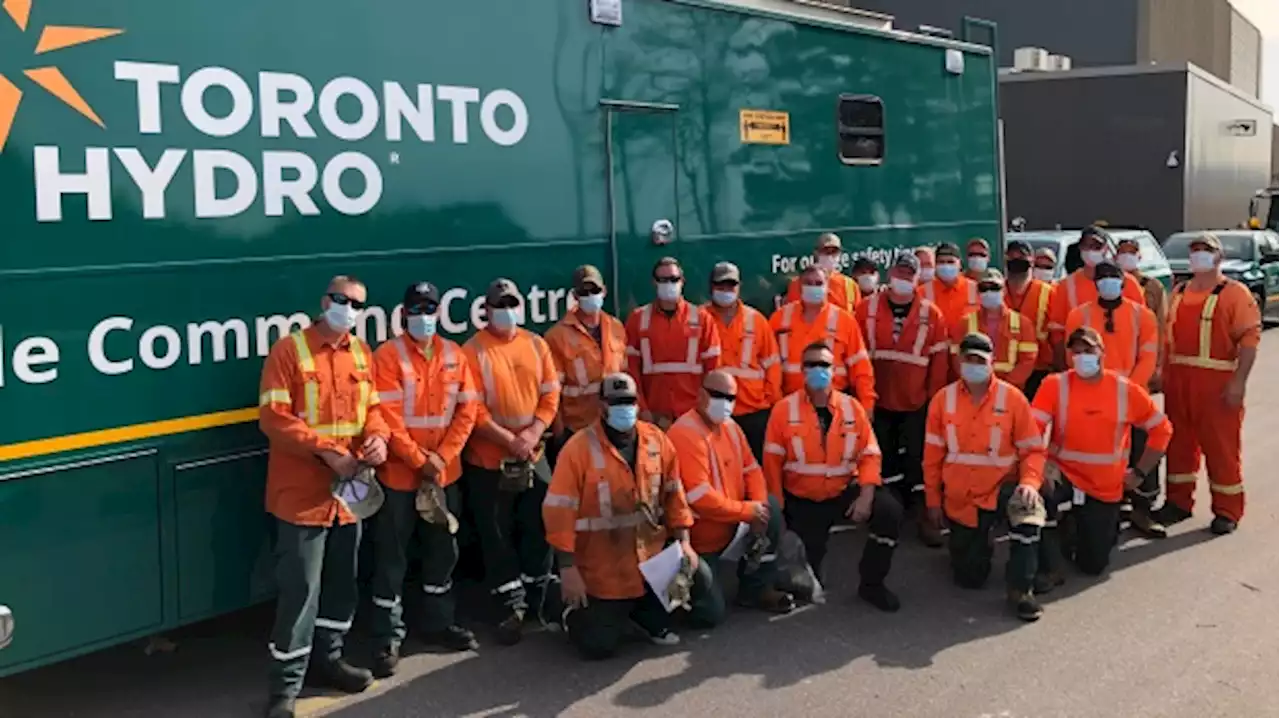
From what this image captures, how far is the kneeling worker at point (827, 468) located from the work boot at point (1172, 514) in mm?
2430

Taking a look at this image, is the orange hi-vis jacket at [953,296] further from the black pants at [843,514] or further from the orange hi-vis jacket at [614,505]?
the orange hi-vis jacket at [614,505]

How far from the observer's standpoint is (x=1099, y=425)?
6.78m

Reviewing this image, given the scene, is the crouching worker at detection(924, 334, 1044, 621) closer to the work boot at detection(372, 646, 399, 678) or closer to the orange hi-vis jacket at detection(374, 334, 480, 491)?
the orange hi-vis jacket at detection(374, 334, 480, 491)

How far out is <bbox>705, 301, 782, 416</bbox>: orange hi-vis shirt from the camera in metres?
6.92

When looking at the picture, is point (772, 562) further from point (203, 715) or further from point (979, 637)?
point (203, 715)

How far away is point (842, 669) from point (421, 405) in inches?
84.5

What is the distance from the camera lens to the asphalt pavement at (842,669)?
5.02m

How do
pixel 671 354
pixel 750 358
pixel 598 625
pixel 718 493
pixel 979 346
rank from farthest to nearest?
pixel 750 358 < pixel 671 354 < pixel 979 346 < pixel 718 493 < pixel 598 625

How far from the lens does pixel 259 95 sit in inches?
190

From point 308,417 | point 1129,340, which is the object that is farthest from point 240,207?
point 1129,340

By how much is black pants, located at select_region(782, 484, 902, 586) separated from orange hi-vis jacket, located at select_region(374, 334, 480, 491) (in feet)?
6.27

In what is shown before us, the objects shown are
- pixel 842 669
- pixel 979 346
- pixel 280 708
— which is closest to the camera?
pixel 280 708

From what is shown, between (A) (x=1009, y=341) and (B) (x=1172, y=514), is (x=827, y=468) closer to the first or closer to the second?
(A) (x=1009, y=341)

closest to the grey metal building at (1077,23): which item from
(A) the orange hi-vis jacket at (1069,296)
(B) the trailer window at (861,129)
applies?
(A) the orange hi-vis jacket at (1069,296)
